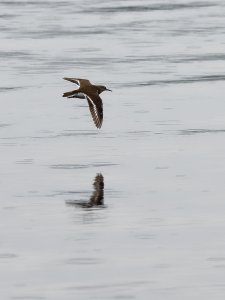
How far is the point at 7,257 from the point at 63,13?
2362 centimetres

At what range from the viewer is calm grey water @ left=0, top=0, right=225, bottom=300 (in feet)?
30.4

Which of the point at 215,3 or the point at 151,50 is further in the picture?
the point at 215,3

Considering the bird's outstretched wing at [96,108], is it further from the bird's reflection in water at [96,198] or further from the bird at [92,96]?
the bird's reflection in water at [96,198]

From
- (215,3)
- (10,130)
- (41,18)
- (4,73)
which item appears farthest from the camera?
(215,3)

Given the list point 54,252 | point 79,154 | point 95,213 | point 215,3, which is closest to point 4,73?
point 79,154

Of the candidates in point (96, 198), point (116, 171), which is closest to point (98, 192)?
point (96, 198)

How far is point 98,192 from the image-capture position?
12.1 m

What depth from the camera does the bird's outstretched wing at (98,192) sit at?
1170 centimetres

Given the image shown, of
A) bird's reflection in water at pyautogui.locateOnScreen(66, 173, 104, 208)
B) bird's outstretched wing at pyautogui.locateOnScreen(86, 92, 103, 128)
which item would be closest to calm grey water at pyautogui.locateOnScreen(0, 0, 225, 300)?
bird's reflection in water at pyautogui.locateOnScreen(66, 173, 104, 208)

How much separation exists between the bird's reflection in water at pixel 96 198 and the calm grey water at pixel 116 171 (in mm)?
30

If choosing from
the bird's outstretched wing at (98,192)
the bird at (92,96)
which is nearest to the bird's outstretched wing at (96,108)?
the bird at (92,96)

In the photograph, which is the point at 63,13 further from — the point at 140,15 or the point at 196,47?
the point at 196,47

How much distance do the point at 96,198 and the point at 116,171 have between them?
1.24 meters

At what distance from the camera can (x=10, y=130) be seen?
622 inches
